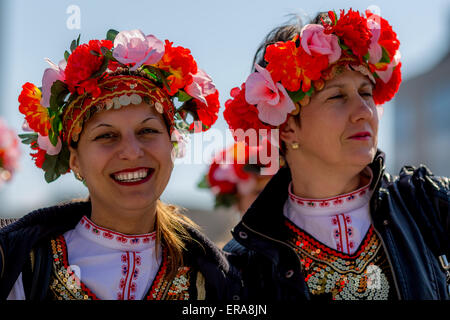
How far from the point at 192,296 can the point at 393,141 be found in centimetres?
3040

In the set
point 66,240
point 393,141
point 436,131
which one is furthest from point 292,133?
point 393,141

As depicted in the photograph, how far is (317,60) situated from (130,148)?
1178mm

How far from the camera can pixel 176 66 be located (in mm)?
3164

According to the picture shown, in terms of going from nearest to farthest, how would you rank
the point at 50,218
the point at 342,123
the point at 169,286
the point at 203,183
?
the point at 169,286
the point at 50,218
the point at 342,123
the point at 203,183

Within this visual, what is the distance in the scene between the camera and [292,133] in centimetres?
348

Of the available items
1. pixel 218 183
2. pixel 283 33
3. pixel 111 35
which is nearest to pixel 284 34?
pixel 283 33

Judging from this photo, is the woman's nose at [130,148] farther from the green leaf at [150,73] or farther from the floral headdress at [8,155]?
the floral headdress at [8,155]

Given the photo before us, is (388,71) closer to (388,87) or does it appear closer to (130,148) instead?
(388,87)

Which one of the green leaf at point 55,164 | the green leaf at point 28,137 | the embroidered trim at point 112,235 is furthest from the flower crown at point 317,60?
the green leaf at point 28,137

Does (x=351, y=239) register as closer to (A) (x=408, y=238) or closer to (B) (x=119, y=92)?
(A) (x=408, y=238)

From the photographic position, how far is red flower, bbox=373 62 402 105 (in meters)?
3.52

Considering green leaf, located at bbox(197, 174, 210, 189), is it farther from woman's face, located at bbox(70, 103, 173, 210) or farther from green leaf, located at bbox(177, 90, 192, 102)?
woman's face, located at bbox(70, 103, 173, 210)

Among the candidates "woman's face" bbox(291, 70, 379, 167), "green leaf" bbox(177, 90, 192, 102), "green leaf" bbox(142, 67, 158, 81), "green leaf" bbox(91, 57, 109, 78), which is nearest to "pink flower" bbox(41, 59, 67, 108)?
"green leaf" bbox(91, 57, 109, 78)

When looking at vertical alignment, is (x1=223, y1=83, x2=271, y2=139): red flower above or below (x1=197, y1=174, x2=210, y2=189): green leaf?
above
